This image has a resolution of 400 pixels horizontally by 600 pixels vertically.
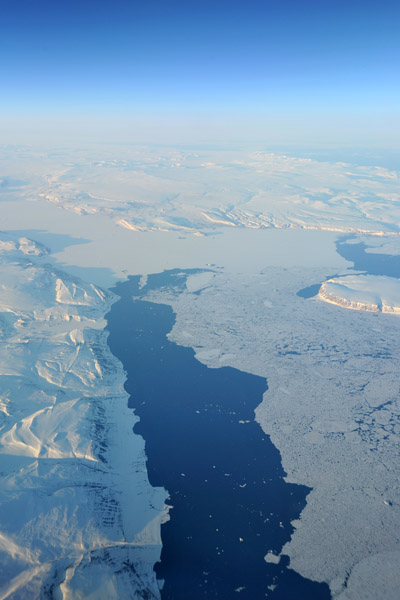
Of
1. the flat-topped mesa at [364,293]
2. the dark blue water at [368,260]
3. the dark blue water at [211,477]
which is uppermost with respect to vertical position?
the dark blue water at [368,260]

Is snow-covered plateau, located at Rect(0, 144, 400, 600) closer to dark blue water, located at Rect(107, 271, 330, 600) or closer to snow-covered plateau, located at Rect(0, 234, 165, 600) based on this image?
snow-covered plateau, located at Rect(0, 234, 165, 600)

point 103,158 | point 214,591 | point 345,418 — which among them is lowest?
point 214,591

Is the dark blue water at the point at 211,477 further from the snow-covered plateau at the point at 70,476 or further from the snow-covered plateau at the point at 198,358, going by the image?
the snow-covered plateau at the point at 70,476

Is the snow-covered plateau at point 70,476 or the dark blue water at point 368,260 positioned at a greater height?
the dark blue water at point 368,260

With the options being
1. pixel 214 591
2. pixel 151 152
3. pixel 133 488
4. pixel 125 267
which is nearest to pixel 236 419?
pixel 133 488

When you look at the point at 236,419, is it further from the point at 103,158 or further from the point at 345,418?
the point at 103,158

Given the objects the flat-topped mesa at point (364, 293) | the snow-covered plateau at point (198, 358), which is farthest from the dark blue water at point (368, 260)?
the flat-topped mesa at point (364, 293)
